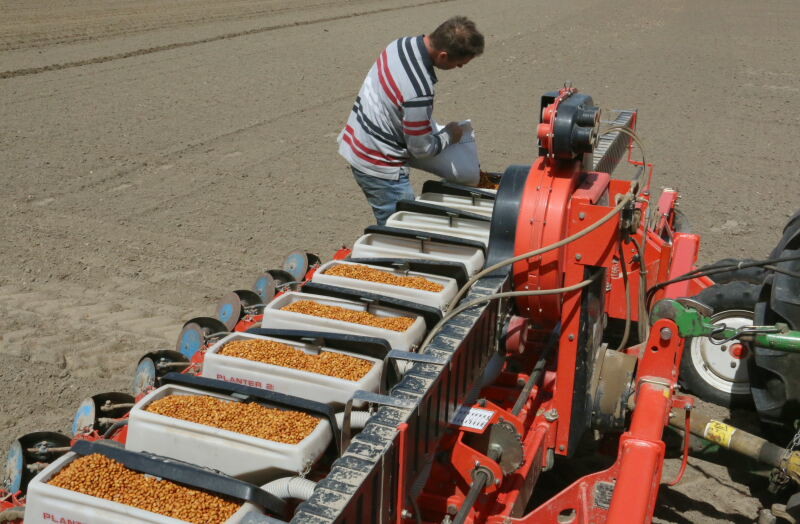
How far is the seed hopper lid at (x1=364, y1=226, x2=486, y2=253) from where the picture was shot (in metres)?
3.68

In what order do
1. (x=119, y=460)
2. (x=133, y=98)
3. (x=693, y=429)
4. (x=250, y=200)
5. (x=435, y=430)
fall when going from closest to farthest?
1. (x=119, y=460)
2. (x=435, y=430)
3. (x=693, y=429)
4. (x=250, y=200)
5. (x=133, y=98)

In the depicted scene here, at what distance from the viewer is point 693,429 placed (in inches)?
143

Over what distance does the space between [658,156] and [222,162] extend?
5384 mm

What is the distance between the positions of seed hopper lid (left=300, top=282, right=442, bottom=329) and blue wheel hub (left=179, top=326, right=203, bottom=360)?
129cm

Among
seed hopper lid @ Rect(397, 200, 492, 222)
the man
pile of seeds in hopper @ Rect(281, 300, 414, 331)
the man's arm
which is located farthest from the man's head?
pile of seeds in hopper @ Rect(281, 300, 414, 331)

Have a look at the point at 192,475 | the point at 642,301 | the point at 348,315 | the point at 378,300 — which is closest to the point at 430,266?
the point at 378,300

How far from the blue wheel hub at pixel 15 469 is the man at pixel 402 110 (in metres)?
2.43

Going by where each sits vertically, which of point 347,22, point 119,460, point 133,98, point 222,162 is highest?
point 347,22

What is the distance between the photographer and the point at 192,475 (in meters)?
2.28

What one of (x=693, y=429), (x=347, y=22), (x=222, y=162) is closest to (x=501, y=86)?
(x=222, y=162)

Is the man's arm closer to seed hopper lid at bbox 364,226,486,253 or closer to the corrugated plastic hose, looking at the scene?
seed hopper lid at bbox 364,226,486,253

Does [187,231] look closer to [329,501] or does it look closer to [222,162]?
[222,162]

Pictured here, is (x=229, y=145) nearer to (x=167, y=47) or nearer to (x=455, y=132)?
(x=455, y=132)

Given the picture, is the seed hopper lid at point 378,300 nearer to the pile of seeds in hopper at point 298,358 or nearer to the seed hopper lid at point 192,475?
the pile of seeds in hopper at point 298,358
